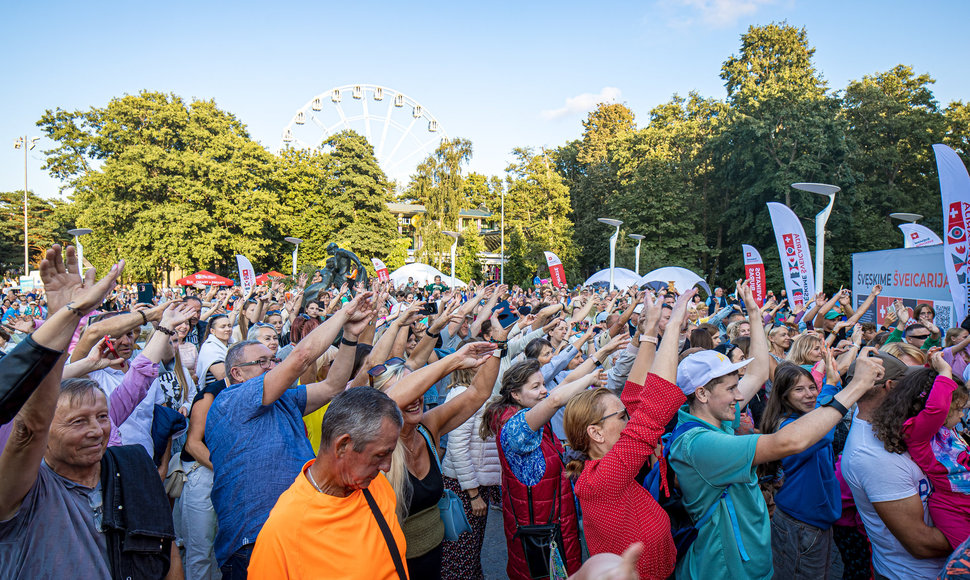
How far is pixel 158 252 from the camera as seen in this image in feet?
108

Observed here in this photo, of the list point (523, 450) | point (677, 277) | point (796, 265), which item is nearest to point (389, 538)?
point (523, 450)

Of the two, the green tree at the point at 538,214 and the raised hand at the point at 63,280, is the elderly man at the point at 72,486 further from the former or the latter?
the green tree at the point at 538,214

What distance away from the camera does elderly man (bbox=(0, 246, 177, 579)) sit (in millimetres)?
1726

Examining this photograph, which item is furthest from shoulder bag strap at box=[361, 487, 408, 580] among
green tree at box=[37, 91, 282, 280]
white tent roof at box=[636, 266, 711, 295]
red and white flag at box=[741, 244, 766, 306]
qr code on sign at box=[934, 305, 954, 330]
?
green tree at box=[37, 91, 282, 280]

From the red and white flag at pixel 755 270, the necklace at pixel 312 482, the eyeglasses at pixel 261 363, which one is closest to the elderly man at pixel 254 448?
the eyeglasses at pixel 261 363

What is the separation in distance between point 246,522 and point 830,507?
2946mm

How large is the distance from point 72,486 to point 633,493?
7.23ft

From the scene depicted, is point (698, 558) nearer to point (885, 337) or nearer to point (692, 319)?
point (885, 337)

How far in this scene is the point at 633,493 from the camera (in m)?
2.46

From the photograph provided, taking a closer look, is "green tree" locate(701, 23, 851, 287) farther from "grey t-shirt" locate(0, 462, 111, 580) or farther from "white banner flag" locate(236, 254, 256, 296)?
"grey t-shirt" locate(0, 462, 111, 580)

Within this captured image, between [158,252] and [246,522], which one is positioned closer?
[246,522]

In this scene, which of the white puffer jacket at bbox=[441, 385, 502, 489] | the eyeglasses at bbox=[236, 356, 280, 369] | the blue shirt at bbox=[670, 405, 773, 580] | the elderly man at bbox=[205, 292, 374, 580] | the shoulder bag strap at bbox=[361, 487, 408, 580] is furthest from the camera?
the white puffer jacket at bbox=[441, 385, 502, 489]

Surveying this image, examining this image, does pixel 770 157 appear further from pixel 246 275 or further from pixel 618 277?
pixel 246 275

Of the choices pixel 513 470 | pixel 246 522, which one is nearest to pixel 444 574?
pixel 513 470
